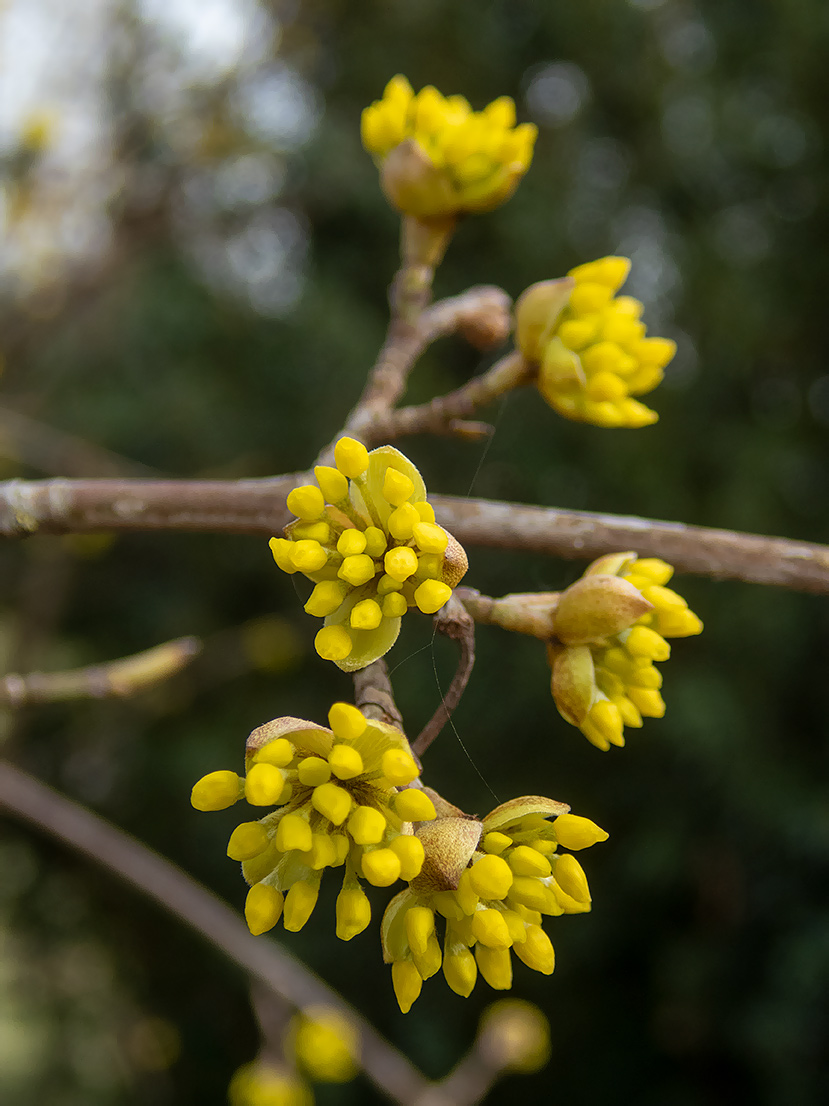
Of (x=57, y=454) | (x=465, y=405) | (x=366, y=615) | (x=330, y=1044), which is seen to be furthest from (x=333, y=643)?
(x=57, y=454)

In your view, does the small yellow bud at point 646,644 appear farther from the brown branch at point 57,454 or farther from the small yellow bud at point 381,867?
the brown branch at point 57,454

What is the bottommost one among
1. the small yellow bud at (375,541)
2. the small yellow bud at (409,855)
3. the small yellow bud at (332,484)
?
the small yellow bud at (409,855)

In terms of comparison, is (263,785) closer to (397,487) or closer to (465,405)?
(397,487)

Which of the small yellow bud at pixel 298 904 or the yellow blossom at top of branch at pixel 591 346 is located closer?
the small yellow bud at pixel 298 904

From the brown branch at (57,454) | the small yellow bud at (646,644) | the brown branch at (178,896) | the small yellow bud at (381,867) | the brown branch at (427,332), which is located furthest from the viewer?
the brown branch at (57,454)

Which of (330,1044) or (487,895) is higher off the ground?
(487,895)

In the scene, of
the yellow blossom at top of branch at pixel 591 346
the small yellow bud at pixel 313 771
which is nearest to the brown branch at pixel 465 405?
the yellow blossom at top of branch at pixel 591 346
